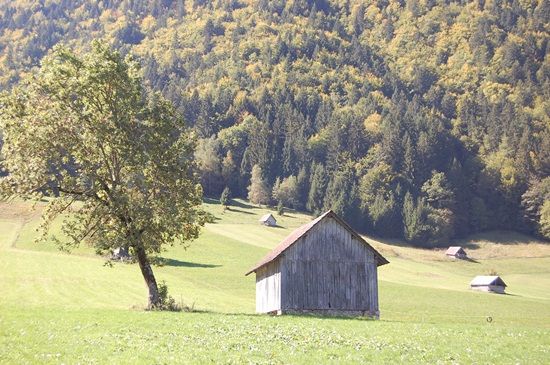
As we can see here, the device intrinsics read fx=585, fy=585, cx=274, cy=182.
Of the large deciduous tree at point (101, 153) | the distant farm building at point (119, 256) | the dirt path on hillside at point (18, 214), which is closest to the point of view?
the large deciduous tree at point (101, 153)

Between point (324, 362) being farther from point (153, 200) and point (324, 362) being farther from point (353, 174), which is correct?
point (353, 174)

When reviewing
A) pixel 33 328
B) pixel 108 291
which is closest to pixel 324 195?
pixel 108 291

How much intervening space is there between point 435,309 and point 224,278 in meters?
24.2

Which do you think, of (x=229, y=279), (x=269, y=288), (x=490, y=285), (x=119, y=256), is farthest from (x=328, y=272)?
(x=490, y=285)

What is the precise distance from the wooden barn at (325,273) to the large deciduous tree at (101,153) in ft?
25.9

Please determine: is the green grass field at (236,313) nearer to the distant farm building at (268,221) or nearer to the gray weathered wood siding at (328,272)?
the distant farm building at (268,221)

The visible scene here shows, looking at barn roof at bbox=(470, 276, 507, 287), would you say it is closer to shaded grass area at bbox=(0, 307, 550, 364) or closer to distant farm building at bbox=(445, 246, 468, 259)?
distant farm building at bbox=(445, 246, 468, 259)

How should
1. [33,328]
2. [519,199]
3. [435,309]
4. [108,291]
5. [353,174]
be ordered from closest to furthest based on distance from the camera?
[33,328]
[108,291]
[435,309]
[519,199]
[353,174]

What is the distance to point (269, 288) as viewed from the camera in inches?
1721

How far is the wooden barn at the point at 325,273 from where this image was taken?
135ft

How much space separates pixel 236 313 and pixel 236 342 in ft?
57.6

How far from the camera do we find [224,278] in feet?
224

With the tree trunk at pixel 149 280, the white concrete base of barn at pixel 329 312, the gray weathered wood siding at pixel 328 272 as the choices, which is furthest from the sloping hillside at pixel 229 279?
the gray weathered wood siding at pixel 328 272

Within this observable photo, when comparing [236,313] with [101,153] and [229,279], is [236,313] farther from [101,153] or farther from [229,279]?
[229,279]
